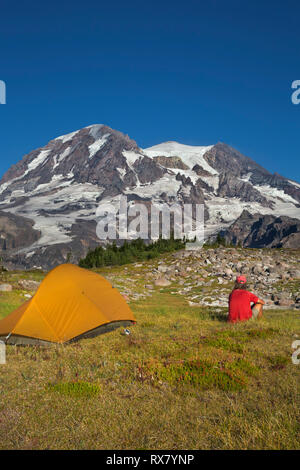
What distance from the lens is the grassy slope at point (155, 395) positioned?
17.1 feet

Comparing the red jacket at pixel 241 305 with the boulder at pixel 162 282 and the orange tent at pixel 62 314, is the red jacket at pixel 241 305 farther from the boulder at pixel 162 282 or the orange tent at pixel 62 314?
the boulder at pixel 162 282

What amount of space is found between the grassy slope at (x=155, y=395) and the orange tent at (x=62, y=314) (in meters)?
0.79

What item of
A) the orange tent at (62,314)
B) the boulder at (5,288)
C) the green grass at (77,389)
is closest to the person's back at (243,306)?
the orange tent at (62,314)

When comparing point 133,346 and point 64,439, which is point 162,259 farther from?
point 64,439

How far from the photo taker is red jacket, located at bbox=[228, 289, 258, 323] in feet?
46.2

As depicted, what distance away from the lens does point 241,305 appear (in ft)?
46.4

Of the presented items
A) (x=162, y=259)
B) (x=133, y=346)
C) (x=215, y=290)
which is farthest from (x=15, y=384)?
(x=162, y=259)

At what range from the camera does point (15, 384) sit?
25.2ft

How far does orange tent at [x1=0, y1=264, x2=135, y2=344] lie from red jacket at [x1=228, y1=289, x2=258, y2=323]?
14.5 ft

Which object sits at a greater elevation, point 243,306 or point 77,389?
point 243,306

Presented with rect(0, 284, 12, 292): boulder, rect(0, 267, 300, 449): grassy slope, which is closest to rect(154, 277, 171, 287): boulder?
rect(0, 284, 12, 292): boulder

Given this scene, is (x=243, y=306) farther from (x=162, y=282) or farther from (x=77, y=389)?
(x=162, y=282)

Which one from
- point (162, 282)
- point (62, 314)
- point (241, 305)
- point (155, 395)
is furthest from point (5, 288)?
point (155, 395)

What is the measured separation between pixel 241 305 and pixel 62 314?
712 cm
